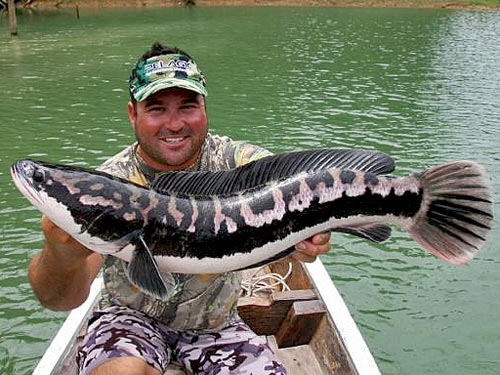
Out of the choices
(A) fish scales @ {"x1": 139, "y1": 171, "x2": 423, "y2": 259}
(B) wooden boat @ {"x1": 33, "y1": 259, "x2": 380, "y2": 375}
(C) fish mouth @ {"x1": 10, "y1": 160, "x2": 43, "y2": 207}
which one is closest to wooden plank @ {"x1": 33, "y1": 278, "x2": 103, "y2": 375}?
(B) wooden boat @ {"x1": 33, "y1": 259, "x2": 380, "y2": 375}

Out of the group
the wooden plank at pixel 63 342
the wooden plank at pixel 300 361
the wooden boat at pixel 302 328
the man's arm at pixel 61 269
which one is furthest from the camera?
the wooden plank at pixel 300 361

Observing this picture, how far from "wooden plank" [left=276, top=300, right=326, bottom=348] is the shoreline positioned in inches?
1905

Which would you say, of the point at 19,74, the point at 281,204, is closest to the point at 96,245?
the point at 281,204

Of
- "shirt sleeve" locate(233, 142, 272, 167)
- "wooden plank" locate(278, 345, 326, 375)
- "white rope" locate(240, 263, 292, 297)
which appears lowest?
"wooden plank" locate(278, 345, 326, 375)

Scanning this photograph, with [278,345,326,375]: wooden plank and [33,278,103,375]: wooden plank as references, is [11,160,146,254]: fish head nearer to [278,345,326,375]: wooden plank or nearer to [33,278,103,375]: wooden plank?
[33,278,103,375]: wooden plank

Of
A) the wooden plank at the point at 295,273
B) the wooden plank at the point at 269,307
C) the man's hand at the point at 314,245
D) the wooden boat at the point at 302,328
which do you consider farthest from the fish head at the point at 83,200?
the wooden plank at the point at 295,273

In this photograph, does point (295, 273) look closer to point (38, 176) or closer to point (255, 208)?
point (255, 208)

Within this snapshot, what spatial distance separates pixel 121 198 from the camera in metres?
2.77

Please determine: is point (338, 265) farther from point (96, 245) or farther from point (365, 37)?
point (365, 37)

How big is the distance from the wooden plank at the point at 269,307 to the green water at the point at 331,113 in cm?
191

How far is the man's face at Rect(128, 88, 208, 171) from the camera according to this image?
3312 mm

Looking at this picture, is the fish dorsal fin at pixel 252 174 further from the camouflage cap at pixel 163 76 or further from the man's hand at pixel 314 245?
the camouflage cap at pixel 163 76

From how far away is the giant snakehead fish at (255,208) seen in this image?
2.67 meters

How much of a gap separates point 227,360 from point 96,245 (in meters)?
1.34
